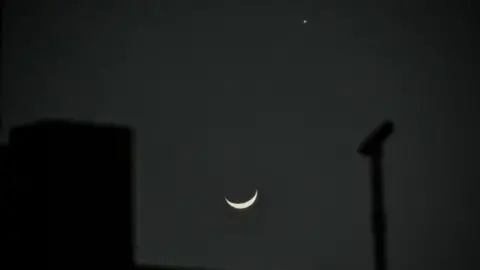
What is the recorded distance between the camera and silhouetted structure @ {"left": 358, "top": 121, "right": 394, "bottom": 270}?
4156 mm

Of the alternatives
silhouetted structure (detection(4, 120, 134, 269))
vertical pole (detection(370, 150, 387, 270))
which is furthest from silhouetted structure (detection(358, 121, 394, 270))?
silhouetted structure (detection(4, 120, 134, 269))

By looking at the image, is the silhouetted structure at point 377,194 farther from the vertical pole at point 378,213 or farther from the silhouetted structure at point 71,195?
the silhouetted structure at point 71,195

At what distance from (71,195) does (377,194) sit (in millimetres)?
2989

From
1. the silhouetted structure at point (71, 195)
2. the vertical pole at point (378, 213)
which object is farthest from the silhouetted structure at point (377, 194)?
the silhouetted structure at point (71, 195)

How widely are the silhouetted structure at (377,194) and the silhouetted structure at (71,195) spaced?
8.69ft

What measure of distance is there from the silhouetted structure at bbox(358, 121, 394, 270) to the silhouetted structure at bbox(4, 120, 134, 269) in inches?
104

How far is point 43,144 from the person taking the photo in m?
1.78

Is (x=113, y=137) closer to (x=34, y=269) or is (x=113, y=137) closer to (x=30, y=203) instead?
(x=30, y=203)

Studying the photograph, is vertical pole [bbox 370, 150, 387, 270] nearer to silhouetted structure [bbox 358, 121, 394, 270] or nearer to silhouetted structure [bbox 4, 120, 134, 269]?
silhouetted structure [bbox 358, 121, 394, 270]

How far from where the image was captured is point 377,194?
13.8ft

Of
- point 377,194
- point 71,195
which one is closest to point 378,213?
point 377,194

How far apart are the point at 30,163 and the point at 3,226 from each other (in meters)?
0.24

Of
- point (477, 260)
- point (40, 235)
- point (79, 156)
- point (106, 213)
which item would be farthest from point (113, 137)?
point (477, 260)

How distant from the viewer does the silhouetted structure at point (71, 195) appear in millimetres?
1761
